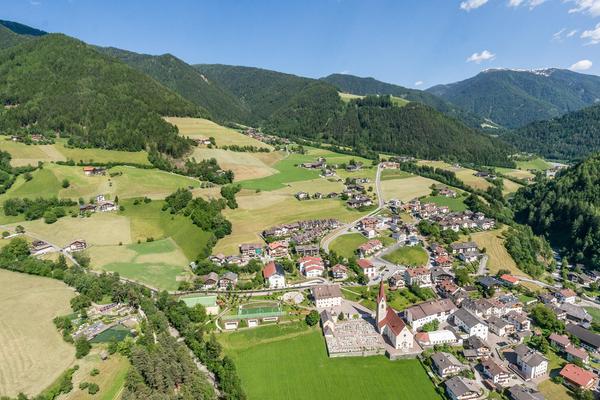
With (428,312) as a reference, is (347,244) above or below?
→ above

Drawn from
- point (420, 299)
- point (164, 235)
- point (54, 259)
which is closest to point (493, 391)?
point (420, 299)

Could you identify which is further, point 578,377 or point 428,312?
point 428,312

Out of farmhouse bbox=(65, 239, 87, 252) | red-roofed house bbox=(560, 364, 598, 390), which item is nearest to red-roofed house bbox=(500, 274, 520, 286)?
red-roofed house bbox=(560, 364, 598, 390)

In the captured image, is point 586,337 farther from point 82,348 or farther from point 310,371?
point 82,348

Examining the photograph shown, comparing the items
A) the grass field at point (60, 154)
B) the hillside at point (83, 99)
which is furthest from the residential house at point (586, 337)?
the hillside at point (83, 99)

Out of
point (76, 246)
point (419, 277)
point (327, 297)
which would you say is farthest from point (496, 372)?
point (76, 246)

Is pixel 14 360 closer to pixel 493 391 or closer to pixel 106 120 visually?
pixel 493 391
